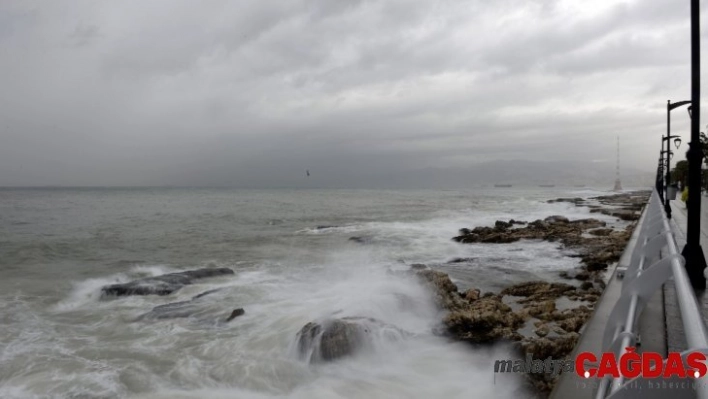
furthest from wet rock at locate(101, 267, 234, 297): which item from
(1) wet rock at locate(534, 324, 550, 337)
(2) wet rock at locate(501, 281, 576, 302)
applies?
(1) wet rock at locate(534, 324, 550, 337)

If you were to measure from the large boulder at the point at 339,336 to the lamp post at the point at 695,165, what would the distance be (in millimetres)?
4500

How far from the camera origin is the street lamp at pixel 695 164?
5.59 meters

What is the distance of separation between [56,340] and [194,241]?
16.1 meters

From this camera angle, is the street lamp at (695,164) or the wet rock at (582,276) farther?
the wet rock at (582,276)

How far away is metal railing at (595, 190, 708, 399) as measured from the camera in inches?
63.1

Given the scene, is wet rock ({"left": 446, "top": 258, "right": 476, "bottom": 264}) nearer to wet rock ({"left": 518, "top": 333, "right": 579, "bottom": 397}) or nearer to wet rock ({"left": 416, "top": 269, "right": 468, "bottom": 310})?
wet rock ({"left": 416, "top": 269, "right": 468, "bottom": 310})

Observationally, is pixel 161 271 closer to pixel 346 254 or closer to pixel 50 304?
pixel 50 304

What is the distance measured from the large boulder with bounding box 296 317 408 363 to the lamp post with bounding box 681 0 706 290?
4.50 m

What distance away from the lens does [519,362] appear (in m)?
6.13

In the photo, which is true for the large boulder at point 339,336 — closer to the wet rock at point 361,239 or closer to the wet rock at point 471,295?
the wet rock at point 471,295

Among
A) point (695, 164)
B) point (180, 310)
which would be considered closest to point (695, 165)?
point (695, 164)

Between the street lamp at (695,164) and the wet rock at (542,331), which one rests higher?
the street lamp at (695,164)

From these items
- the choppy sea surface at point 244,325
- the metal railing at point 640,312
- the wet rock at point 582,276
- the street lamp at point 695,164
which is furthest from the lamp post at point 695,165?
the wet rock at point 582,276

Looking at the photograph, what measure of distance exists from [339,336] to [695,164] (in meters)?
5.74
